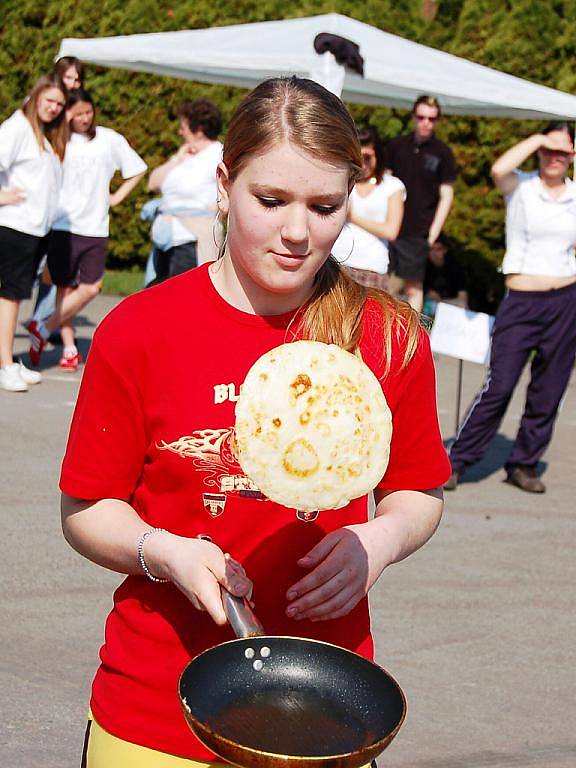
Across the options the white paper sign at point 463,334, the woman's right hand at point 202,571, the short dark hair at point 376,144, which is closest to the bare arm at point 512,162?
the white paper sign at point 463,334

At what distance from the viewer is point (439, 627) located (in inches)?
217

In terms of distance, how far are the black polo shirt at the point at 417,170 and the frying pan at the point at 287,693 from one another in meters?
10.2

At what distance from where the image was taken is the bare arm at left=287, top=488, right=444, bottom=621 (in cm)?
213

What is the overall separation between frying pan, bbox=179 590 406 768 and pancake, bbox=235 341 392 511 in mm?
219

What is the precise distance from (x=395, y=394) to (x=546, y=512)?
5.37 m

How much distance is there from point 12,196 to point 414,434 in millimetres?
7346

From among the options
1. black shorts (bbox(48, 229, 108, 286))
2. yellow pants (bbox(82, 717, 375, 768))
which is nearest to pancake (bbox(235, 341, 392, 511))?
yellow pants (bbox(82, 717, 375, 768))

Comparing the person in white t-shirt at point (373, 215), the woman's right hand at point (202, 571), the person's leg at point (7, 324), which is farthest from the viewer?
the person's leg at point (7, 324)

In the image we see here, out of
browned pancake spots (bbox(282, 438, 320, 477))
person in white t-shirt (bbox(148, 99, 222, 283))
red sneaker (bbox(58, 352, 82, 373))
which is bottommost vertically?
red sneaker (bbox(58, 352, 82, 373))

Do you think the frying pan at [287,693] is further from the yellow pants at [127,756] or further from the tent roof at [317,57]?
the tent roof at [317,57]

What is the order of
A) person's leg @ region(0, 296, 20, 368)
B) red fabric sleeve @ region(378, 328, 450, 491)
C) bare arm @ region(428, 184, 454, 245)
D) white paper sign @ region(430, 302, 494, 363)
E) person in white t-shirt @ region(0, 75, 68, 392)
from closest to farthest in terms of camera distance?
red fabric sleeve @ region(378, 328, 450, 491) < white paper sign @ region(430, 302, 494, 363) < person in white t-shirt @ region(0, 75, 68, 392) < person's leg @ region(0, 296, 20, 368) < bare arm @ region(428, 184, 454, 245)

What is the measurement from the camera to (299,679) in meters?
2.02

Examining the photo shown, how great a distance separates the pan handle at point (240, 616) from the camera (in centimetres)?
198

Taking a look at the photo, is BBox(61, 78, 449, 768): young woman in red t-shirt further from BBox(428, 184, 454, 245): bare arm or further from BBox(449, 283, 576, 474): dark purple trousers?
BBox(428, 184, 454, 245): bare arm
